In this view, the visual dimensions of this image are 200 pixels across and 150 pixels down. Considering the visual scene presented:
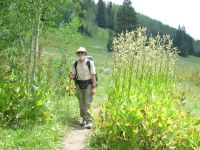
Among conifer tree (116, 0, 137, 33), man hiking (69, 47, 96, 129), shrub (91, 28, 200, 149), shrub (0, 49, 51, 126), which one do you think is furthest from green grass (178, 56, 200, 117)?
conifer tree (116, 0, 137, 33)

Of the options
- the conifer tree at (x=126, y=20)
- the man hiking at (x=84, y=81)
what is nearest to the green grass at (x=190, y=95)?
the man hiking at (x=84, y=81)

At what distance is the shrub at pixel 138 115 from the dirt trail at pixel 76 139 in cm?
52

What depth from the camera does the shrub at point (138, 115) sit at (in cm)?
1016

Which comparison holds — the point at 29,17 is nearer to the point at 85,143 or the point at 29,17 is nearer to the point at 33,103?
the point at 33,103

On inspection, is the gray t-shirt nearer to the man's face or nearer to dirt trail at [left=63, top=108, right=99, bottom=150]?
the man's face

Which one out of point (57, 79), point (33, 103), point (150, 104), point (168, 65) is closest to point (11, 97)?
point (33, 103)

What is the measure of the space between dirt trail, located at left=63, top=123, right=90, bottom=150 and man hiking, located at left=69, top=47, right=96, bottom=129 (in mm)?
363

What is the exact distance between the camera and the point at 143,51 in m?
12.7

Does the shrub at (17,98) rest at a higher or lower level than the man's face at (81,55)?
lower

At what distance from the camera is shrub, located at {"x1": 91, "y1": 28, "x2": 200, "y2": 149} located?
10164 mm

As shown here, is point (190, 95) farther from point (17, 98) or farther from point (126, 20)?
point (126, 20)

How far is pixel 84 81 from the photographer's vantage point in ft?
44.2

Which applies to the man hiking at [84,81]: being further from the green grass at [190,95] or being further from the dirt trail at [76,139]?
the green grass at [190,95]

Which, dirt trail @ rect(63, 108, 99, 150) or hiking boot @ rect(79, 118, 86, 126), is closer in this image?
dirt trail @ rect(63, 108, 99, 150)
